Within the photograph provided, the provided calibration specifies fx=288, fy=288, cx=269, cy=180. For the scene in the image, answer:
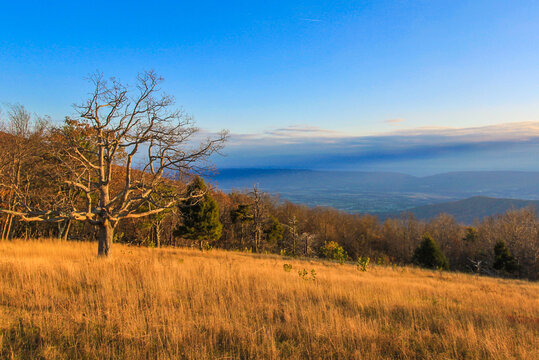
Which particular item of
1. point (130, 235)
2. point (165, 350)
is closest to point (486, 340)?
point (165, 350)

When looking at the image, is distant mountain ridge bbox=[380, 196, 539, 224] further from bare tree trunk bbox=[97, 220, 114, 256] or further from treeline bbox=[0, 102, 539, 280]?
bare tree trunk bbox=[97, 220, 114, 256]

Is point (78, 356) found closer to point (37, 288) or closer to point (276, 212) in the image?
point (37, 288)

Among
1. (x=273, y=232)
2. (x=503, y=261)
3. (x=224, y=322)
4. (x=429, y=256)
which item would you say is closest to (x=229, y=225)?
(x=273, y=232)

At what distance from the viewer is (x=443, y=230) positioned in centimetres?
6725

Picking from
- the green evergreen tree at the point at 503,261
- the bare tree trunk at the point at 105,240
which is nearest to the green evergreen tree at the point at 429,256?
the green evergreen tree at the point at 503,261

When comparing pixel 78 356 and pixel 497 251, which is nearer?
pixel 78 356

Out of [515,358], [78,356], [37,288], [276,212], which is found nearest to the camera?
[78,356]

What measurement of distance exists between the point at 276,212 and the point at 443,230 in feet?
131

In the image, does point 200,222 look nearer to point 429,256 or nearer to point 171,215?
point 171,215

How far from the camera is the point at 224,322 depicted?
15.2 feet

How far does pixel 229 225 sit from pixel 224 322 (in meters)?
43.4

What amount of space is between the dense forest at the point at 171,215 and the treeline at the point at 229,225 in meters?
0.12

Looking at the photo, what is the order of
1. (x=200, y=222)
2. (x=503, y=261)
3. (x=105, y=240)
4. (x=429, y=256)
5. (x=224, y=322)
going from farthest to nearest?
(x=503, y=261) → (x=429, y=256) → (x=200, y=222) → (x=105, y=240) → (x=224, y=322)

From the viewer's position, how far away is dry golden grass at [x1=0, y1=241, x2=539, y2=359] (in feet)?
12.7
